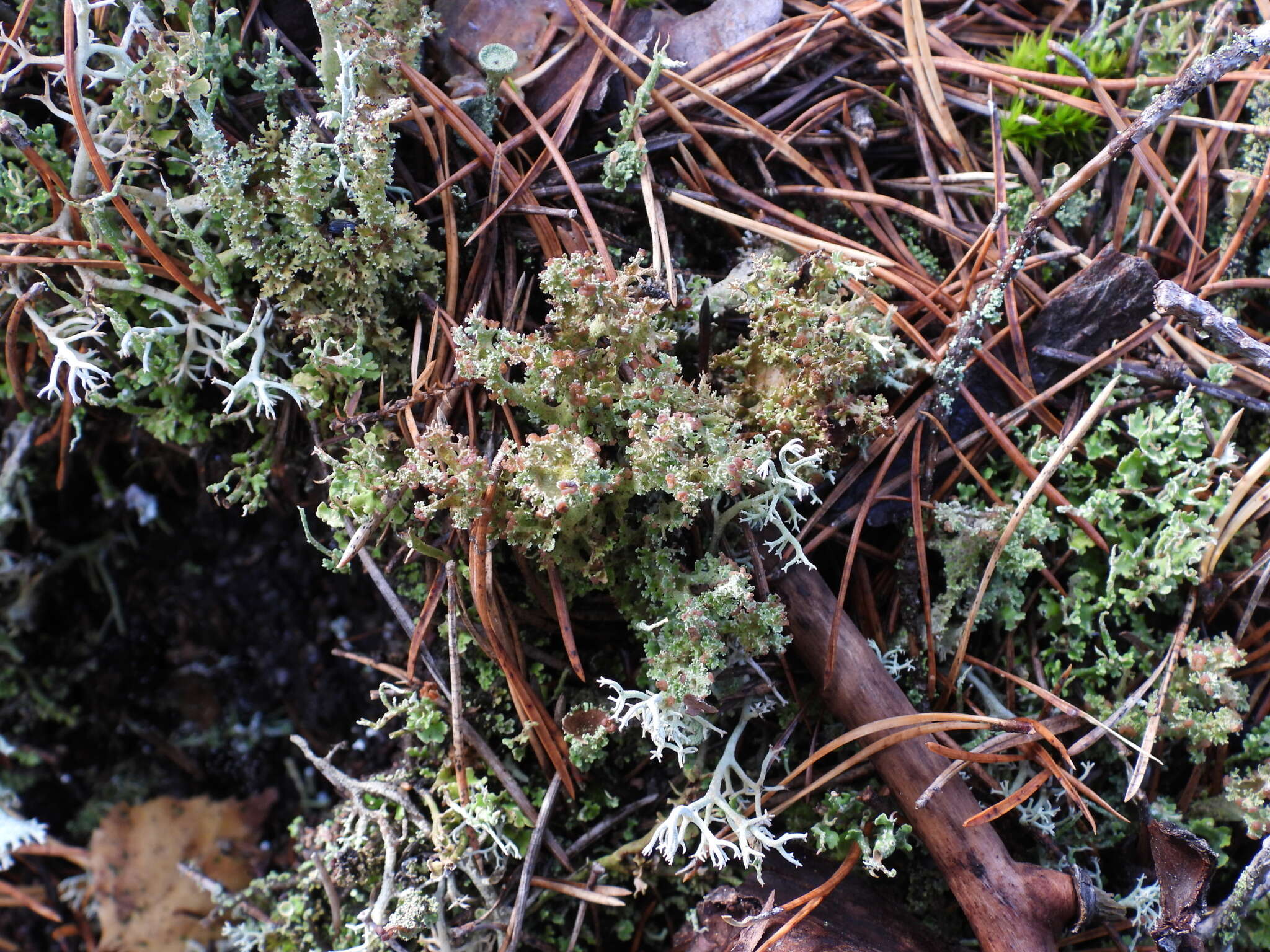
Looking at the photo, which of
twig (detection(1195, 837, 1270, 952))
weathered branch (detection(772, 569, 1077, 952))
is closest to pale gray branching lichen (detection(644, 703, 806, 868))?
weathered branch (detection(772, 569, 1077, 952))

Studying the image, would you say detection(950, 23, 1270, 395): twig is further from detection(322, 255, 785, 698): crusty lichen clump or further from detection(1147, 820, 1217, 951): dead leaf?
detection(1147, 820, 1217, 951): dead leaf

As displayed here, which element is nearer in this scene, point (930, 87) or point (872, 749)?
point (872, 749)

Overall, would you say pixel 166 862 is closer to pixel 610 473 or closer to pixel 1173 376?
pixel 610 473

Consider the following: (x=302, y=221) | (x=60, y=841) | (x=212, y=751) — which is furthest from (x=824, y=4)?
(x=60, y=841)

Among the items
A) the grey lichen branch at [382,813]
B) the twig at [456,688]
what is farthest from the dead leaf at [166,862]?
the twig at [456,688]

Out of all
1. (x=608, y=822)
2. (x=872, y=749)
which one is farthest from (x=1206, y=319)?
(x=608, y=822)

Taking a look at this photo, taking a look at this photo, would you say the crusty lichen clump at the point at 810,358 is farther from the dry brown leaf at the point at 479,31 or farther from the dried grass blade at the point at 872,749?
the dry brown leaf at the point at 479,31
